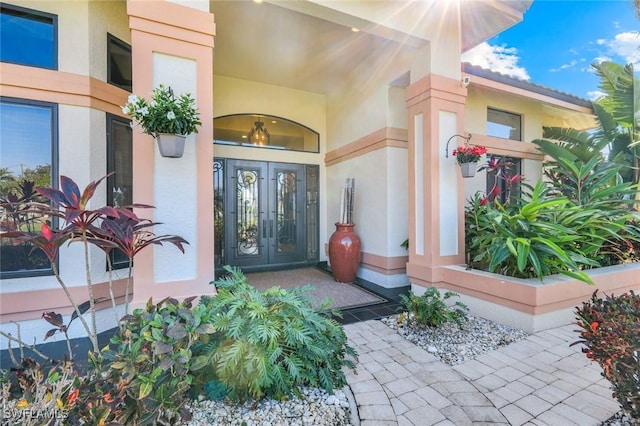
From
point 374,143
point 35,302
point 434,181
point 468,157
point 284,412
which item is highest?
point 374,143

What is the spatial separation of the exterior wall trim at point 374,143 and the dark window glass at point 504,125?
3064mm

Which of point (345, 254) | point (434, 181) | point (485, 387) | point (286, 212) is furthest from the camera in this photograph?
point (286, 212)

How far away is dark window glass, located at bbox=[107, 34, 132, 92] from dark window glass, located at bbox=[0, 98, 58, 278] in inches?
31.9

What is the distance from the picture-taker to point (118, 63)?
3.72 metres

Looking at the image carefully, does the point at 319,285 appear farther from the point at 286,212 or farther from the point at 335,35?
the point at 335,35

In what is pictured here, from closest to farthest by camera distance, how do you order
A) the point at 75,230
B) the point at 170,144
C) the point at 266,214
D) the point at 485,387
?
the point at 75,230, the point at 485,387, the point at 170,144, the point at 266,214

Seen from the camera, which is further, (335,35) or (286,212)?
(286,212)

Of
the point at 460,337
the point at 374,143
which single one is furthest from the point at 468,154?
the point at 460,337

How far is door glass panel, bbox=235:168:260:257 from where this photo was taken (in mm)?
6164

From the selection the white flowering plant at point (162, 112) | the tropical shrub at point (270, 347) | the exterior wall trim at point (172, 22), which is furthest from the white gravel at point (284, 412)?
the exterior wall trim at point (172, 22)

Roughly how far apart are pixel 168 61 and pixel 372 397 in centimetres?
355

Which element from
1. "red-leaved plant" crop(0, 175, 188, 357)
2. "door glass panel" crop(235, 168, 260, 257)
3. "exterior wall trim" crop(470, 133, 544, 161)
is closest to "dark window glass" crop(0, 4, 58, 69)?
"red-leaved plant" crop(0, 175, 188, 357)

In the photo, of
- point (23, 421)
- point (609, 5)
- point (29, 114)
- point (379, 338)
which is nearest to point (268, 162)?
point (29, 114)

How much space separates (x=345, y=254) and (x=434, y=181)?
210 centimetres
